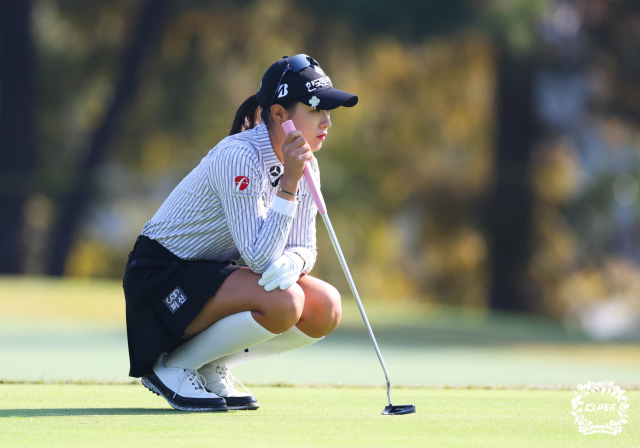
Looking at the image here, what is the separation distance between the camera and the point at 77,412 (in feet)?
10.1

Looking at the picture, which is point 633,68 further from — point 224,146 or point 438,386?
point 224,146

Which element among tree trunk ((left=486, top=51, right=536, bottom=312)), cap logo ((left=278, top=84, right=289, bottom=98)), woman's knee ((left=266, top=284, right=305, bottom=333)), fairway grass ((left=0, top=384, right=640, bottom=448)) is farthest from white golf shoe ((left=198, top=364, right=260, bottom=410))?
tree trunk ((left=486, top=51, right=536, bottom=312))

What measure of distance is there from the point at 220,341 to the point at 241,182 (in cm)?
52

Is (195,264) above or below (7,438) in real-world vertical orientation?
above

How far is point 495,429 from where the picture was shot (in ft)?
8.97

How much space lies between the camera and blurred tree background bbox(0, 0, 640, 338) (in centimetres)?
1219

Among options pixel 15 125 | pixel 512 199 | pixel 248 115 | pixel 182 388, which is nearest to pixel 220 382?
pixel 182 388

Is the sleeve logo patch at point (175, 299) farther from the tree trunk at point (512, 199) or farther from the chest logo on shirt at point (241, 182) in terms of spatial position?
the tree trunk at point (512, 199)

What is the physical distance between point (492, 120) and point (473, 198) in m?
1.36

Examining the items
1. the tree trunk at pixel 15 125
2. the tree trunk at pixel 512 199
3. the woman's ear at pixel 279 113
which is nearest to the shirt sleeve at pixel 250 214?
the woman's ear at pixel 279 113

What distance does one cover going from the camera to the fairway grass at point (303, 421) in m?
2.49

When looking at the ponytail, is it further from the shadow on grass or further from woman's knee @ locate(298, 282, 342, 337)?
the shadow on grass

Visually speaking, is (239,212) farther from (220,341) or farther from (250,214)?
(220,341)

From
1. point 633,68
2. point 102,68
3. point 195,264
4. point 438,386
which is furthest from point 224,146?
point 102,68
